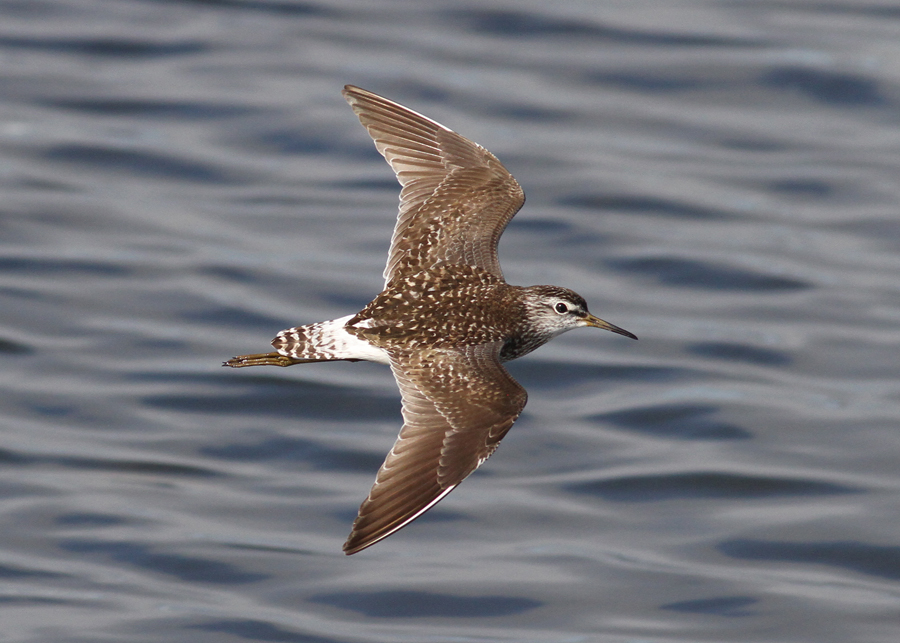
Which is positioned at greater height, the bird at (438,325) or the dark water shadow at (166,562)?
the bird at (438,325)

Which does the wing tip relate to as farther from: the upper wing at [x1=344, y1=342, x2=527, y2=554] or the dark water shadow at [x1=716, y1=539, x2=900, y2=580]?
the dark water shadow at [x1=716, y1=539, x2=900, y2=580]

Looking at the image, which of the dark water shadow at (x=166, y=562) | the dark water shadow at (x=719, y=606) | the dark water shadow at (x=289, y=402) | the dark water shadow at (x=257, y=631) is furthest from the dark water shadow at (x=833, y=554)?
the dark water shadow at (x=166, y=562)

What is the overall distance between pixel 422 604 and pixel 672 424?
451cm

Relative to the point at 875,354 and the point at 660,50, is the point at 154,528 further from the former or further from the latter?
the point at 660,50

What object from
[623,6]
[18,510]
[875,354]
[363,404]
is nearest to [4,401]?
[18,510]

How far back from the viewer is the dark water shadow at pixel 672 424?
16.9 metres

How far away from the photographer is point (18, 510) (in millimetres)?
15102

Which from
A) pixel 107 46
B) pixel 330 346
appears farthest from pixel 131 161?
pixel 330 346

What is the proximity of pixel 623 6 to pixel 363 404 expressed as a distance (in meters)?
14.7

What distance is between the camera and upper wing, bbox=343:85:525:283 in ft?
33.6

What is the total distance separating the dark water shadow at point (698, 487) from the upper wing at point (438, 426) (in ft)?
21.9

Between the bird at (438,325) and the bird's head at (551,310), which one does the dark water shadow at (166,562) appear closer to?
the bird at (438,325)

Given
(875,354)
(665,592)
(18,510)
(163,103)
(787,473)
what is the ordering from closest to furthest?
(665,592)
(18,510)
(787,473)
(875,354)
(163,103)

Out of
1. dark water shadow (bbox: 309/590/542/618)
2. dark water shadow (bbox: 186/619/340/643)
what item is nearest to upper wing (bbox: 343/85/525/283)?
dark water shadow (bbox: 186/619/340/643)
